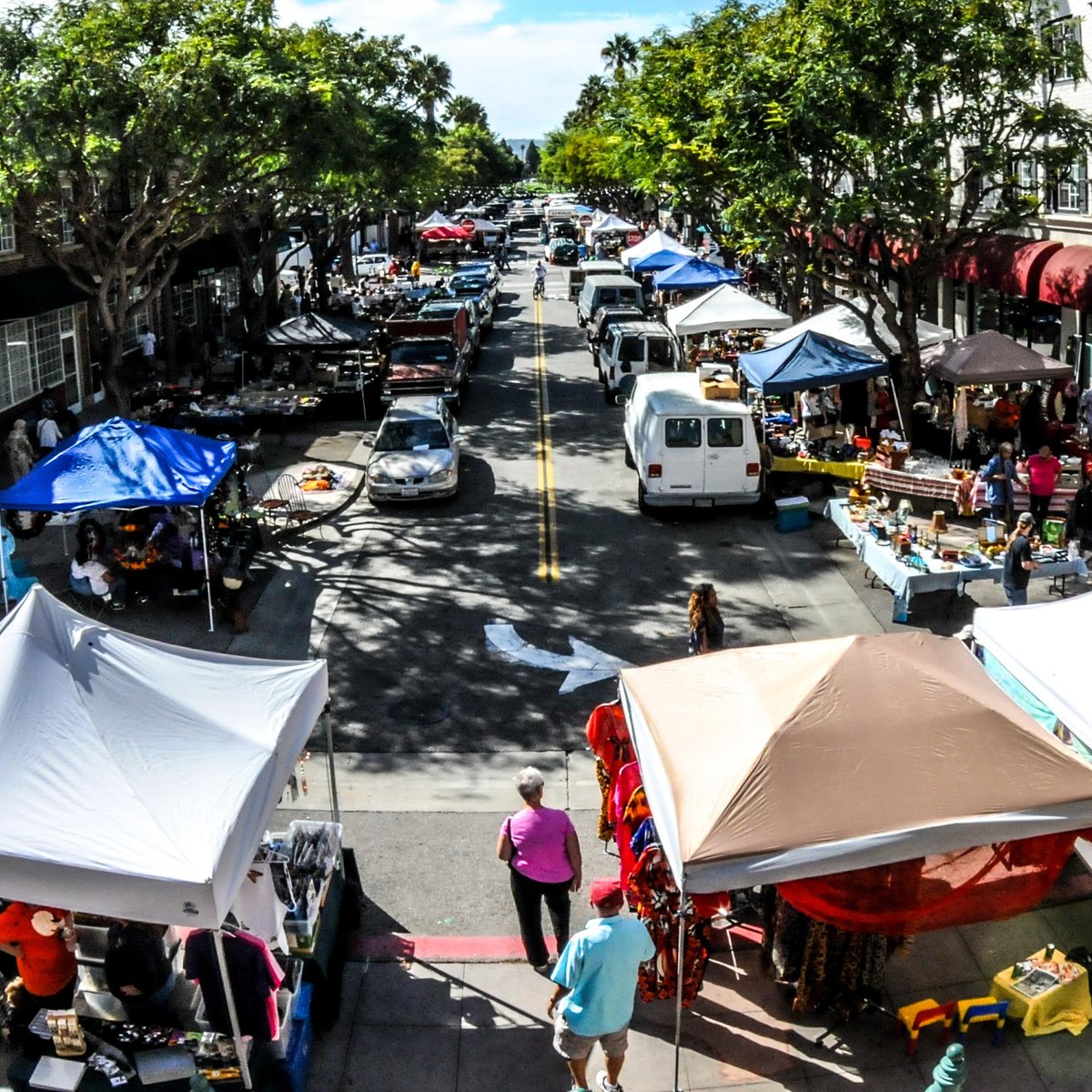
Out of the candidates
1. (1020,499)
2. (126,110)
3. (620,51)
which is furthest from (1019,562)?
(620,51)

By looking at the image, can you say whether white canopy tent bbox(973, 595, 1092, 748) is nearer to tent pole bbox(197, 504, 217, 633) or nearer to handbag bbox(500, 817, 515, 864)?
handbag bbox(500, 817, 515, 864)

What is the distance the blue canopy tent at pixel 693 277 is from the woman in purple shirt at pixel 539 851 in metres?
30.0

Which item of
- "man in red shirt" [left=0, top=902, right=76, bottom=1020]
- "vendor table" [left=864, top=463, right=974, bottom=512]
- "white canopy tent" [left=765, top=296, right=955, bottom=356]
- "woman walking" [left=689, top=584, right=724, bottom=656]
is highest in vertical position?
"white canopy tent" [left=765, top=296, right=955, bottom=356]

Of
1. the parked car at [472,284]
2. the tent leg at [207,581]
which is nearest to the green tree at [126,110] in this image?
the tent leg at [207,581]

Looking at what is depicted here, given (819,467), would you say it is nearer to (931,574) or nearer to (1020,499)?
(1020,499)

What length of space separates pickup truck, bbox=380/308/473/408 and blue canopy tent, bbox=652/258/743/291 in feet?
23.7

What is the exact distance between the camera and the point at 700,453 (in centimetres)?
1931

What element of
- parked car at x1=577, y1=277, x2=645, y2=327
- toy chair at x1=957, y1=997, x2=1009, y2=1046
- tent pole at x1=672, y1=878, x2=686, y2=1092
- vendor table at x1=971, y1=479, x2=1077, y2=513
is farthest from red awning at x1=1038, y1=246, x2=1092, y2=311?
tent pole at x1=672, y1=878, x2=686, y2=1092

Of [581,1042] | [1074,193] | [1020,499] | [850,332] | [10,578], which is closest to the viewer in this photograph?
[581,1042]

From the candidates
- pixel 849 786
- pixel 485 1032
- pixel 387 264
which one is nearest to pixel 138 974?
pixel 485 1032

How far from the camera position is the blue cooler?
1914 cm

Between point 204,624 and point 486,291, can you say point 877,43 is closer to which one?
point 204,624

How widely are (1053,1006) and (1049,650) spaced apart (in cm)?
260

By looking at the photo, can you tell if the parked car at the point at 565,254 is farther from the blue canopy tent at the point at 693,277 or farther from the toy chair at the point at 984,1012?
the toy chair at the point at 984,1012
